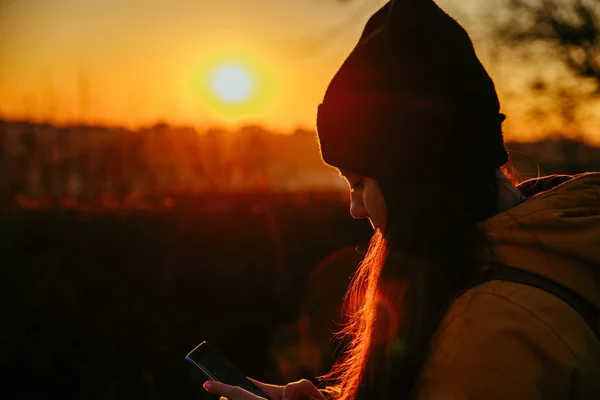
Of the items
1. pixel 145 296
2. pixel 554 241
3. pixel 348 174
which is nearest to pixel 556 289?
pixel 554 241

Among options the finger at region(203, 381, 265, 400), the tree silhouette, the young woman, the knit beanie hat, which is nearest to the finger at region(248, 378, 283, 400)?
the finger at region(203, 381, 265, 400)

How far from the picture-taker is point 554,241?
1.36 m

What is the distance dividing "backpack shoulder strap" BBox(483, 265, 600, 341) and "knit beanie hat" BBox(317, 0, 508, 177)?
231 mm

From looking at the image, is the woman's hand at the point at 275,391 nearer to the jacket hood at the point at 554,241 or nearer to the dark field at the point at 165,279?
the jacket hood at the point at 554,241

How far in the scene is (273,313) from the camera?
17.0ft

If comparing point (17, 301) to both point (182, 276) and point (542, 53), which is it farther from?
point (542, 53)

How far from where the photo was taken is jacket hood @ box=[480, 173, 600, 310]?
1.36 meters

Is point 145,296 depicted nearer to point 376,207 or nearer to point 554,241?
point 376,207

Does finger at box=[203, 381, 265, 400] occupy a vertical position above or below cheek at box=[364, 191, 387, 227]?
below

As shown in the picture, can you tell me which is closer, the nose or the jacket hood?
the jacket hood

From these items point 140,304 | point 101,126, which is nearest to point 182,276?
point 140,304

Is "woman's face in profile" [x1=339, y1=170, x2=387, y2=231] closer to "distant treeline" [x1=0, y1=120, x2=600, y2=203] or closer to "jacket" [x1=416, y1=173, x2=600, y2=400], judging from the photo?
"jacket" [x1=416, y1=173, x2=600, y2=400]

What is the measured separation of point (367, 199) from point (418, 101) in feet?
0.79

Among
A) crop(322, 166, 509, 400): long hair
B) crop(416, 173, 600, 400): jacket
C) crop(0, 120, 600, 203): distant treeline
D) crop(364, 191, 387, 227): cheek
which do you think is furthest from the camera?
crop(0, 120, 600, 203): distant treeline
